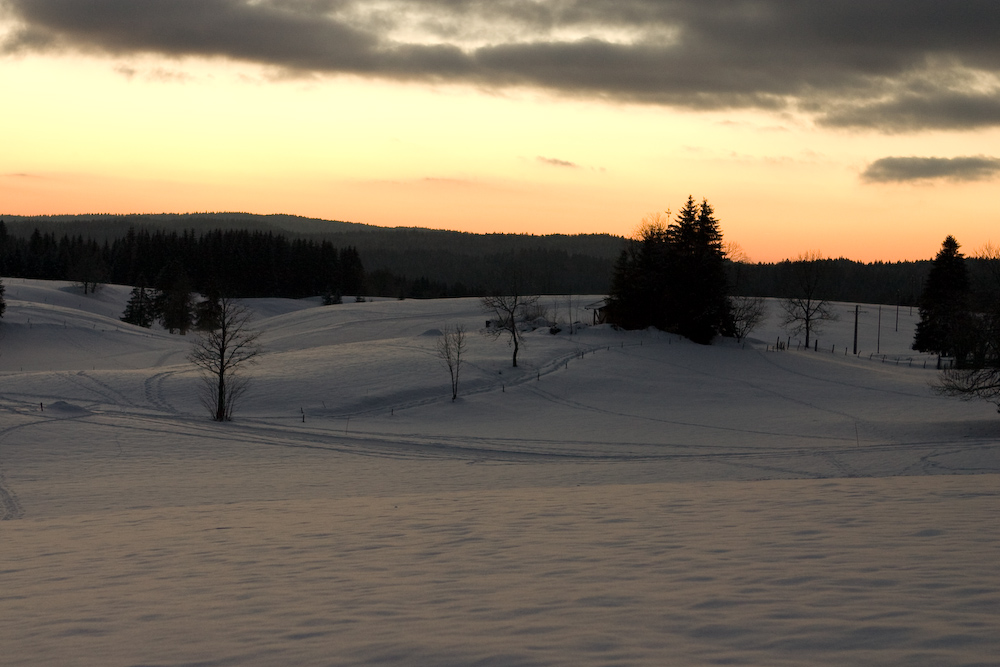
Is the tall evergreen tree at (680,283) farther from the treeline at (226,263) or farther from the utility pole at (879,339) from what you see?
the treeline at (226,263)

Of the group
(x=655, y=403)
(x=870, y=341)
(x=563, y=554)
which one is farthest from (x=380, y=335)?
(x=563, y=554)

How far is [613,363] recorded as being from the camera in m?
55.3

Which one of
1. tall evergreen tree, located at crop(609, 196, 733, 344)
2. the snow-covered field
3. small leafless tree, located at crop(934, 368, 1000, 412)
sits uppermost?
tall evergreen tree, located at crop(609, 196, 733, 344)

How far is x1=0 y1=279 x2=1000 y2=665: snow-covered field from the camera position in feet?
24.0

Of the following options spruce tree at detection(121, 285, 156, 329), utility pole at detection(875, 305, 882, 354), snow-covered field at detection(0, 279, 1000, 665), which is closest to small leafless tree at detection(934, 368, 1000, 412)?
snow-covered field at detection(0, 279, 1000, 665)

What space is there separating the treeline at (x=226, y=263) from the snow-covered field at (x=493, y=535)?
314ft

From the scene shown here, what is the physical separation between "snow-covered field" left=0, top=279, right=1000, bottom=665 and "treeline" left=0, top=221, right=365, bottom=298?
9583 cm

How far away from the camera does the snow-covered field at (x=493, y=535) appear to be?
7.32 m

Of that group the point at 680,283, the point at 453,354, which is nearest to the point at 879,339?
the point at 680,283

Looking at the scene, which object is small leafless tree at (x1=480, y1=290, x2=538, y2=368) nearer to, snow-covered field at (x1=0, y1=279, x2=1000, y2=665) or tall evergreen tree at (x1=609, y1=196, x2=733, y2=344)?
tall evergreen tree at (x1=609, y1=196, x2=733, y2=344)

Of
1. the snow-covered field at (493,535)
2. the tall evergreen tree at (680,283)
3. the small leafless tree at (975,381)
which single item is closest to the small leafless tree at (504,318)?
the tall evergreen tree at (680,283)

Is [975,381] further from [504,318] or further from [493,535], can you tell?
[504,318]

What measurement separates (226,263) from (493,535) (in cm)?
13314

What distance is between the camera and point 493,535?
504 inches
